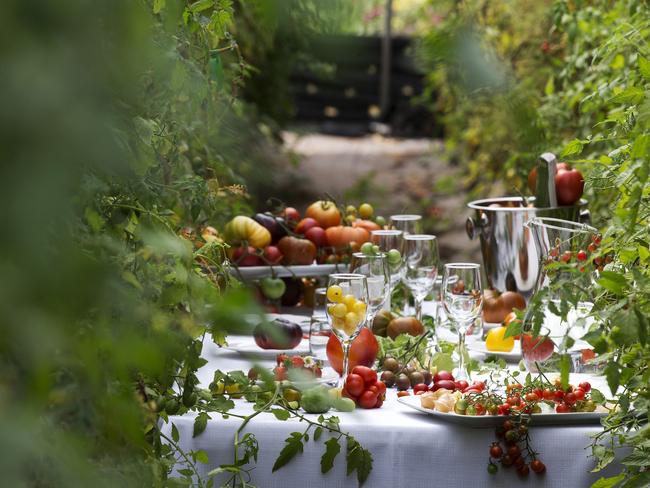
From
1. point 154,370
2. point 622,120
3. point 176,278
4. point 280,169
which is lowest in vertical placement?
point 154,370

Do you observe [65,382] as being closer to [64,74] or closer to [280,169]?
[64,74]

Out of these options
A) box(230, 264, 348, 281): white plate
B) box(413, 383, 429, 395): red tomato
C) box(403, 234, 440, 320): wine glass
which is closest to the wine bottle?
box(403, 234, 440, 320): wine glass

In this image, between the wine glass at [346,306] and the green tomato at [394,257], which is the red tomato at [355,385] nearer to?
the wine glass at [346,306]

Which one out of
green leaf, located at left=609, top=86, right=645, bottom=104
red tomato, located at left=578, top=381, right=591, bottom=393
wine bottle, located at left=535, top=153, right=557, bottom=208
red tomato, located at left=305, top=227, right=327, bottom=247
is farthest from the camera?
red tomato, located at left=305, top=227, right=327, bottom=247

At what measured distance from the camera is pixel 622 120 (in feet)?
5.13

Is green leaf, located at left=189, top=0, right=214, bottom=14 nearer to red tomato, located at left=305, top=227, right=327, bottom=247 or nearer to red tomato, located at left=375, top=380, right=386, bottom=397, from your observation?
red tomato, located at left=375, top=380, right=386, bottom=397

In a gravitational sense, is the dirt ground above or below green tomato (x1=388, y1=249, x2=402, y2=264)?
above

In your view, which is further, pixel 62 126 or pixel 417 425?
pixel 417 425

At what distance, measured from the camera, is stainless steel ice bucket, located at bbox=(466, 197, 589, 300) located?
2.58 metres

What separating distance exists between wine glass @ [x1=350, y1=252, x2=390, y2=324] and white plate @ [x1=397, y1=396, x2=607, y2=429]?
0.34 meters

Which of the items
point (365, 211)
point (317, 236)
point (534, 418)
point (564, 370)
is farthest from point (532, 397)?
point (365, 211)

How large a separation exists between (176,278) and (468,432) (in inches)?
24.4

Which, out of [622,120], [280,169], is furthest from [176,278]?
[280,169]

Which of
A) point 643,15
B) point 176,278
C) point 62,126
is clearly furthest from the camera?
point 643,15
